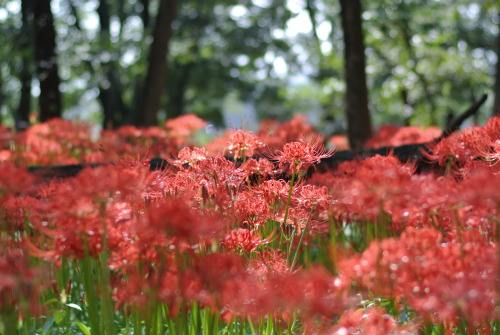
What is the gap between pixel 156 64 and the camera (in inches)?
318

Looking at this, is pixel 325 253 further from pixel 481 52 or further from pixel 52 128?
pixel 481 52

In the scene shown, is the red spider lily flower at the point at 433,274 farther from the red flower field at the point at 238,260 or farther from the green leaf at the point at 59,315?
the green leaf at the point at 59,315

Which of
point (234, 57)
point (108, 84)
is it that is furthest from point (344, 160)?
point (234, 57)

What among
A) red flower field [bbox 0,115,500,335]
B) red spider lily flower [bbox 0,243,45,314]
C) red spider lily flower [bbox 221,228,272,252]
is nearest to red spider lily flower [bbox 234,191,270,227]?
red flower field [bbox 0,115,500,335]

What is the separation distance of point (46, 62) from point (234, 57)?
13.8 meters

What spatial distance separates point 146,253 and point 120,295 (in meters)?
0.16

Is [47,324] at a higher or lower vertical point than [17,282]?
lower

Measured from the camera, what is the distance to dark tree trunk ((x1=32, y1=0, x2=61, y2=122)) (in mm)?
8414

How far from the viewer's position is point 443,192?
64.1 inches

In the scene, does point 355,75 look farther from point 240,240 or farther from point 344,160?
point 240,240

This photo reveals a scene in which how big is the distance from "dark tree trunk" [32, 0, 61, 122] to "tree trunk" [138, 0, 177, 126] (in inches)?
62.2

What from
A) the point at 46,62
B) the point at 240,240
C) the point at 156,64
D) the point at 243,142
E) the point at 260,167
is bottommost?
the point at 240,240

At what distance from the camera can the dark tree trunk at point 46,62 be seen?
27.6ft

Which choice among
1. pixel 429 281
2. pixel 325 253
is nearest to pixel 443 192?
pixel 429 281
